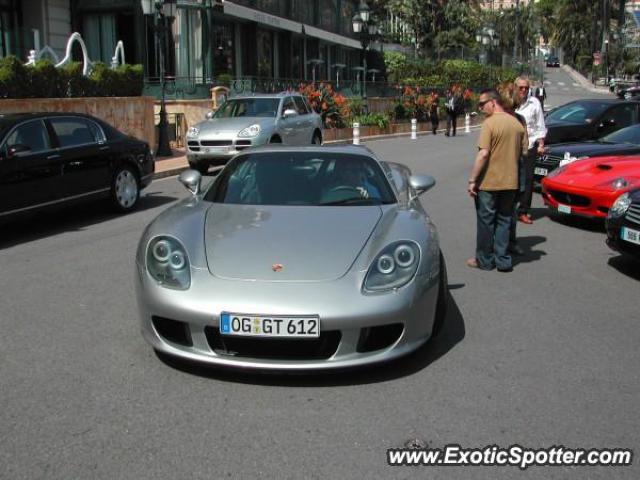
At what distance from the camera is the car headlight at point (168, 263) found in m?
4.40

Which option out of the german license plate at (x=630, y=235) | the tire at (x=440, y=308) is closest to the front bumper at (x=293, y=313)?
the tire at (x=440, y=308)

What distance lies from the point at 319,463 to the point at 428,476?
0.50 meters

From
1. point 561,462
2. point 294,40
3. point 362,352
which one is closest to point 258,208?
point 362,352

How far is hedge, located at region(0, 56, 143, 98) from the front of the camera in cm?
1484

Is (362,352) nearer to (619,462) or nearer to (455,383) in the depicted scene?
(455,383)

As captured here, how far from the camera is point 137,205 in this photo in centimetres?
1156

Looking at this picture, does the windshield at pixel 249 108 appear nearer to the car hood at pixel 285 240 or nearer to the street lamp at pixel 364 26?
the car hood at pixel 285 240

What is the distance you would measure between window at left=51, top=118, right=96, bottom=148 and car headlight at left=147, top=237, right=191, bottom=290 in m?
5.87

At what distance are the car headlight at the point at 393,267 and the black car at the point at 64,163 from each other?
599cm

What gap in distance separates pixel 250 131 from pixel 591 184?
8.13 m

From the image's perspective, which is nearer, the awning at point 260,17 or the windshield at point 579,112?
the windshield at point 579,112

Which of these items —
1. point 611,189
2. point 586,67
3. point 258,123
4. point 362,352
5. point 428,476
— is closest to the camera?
point 428,476

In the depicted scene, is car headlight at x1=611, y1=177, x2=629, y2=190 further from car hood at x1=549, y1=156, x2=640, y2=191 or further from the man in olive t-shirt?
the man in olive t-shirt

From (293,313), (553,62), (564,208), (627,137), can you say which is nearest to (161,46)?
(627,137)
